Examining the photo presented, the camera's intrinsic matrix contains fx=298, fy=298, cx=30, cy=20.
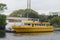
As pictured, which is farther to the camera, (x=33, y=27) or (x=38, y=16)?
(x=38, y=16)

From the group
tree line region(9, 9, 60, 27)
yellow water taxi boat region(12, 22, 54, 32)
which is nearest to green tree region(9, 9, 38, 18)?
tree line region(9, 9, 60, 27)

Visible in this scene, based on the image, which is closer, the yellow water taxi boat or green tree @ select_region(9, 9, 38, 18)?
the yellow water taxi boat

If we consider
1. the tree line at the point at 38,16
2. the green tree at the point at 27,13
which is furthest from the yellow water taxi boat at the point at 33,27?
the green tree at the point at 27,13

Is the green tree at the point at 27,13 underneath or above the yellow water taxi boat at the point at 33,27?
above

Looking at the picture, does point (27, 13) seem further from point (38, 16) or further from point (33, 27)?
point (33, 27)

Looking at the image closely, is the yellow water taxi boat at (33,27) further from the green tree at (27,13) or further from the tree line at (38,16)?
the green tree at (27,13)

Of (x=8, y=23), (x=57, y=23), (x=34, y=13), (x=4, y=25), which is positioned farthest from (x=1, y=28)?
(x=34, y=13)

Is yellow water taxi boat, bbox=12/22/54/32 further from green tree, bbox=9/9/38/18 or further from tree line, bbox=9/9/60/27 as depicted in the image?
green tree, bbox=9/9/38/18

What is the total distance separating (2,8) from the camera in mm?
62469

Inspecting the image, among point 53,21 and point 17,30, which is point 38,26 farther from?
point 53,21

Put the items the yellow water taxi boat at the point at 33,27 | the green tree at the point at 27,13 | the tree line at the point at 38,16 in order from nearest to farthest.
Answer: the yellow water taxi boat at the point at 33,27 → the tree line at the point at 38,16 → the green tree at the point at 27,13

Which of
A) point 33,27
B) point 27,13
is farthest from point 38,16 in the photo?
point 33,27

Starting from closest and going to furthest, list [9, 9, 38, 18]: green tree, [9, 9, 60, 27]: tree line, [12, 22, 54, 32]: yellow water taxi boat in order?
[12, 22, 54, 32]: yellow water taxi boat
[9, 9, 60, 27]: tree line
[9, 9, 38, 18]: green tree

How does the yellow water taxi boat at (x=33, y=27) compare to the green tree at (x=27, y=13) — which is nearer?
the yellow water taxi boat at (x=33, y=27)
